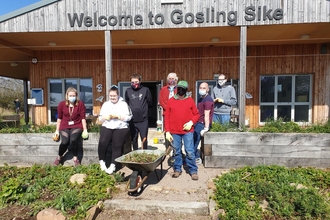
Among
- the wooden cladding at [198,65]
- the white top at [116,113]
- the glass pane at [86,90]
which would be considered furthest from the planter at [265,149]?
the glass pane at [86,90]

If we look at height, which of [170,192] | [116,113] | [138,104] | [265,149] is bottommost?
[170,192]

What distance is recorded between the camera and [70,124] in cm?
454

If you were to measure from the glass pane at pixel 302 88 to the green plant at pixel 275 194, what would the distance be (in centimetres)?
569

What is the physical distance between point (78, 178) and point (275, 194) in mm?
A: 3005

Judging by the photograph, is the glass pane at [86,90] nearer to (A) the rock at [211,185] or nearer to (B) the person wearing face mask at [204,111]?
(B) the person wearing face mask at [204,111]

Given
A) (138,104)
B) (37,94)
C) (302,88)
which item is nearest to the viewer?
(138,104)

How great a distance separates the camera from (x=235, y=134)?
4.54 meters

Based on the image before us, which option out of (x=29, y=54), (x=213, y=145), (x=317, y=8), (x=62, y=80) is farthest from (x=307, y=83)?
(x=29, y=54)

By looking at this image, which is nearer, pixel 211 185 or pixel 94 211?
pixel 94 211

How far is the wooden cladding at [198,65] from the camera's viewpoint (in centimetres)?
866

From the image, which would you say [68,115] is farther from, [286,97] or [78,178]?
[286,97]

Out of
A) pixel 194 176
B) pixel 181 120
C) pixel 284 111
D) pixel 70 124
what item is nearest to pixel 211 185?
pixel 194 176

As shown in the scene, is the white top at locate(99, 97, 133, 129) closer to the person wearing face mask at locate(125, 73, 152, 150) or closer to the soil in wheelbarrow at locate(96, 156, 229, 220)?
the person wearing face mask at locate(125, 73, 152, 150)

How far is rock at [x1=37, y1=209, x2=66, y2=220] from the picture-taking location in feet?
9.18
